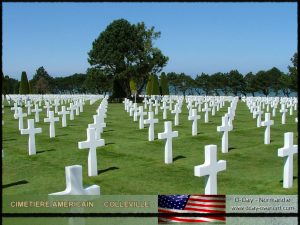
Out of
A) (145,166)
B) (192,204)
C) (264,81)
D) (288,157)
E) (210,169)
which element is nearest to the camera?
(192,204)

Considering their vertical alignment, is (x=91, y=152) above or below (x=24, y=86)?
below

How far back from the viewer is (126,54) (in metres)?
45.1

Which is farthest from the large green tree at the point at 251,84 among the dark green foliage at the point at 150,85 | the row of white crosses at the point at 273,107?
the row of white crosses at the point at 273,107

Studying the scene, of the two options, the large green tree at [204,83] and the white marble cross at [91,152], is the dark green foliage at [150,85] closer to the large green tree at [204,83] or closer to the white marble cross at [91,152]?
the large green tree at [204,83]

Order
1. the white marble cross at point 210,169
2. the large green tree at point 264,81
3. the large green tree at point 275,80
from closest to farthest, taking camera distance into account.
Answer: the white marble cross at point 210,169 → the large green tree at point 275,80 → the large green tree at point 264,81

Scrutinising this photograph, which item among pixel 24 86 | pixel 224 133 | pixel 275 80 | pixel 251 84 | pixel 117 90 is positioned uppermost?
pixel 275 80

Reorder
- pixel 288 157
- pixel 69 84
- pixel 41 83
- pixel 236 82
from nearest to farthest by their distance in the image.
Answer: pixel 288 157
pixel 236 82
pixel 41 83
pixel 69 84

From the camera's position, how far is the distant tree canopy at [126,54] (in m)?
44.6

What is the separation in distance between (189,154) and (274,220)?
5696 mm

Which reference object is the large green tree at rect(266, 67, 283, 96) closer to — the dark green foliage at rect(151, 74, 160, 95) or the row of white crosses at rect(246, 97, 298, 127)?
the dark green foliage at rect(151, 74, 160, 95)

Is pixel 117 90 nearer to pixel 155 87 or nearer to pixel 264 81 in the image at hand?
pixel 155 87

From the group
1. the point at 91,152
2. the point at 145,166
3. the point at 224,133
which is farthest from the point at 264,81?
the point at 91,152

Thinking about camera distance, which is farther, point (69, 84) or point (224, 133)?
point (69, 84)

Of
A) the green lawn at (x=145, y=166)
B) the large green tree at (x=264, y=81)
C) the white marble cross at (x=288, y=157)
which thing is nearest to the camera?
the white marble cross at (x=288, y=157)
